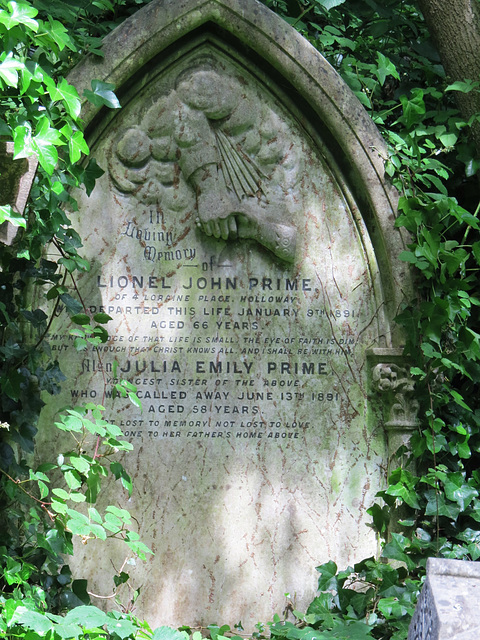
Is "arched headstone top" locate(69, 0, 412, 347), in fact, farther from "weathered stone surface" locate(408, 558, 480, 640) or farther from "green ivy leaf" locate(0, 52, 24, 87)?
"weathered stone surface" locate(408, 558, 480, 640)

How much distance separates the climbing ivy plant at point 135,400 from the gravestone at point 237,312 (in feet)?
0.41

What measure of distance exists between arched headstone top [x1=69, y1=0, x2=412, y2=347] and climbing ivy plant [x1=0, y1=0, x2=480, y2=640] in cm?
10

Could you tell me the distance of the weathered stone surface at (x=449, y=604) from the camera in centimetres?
163

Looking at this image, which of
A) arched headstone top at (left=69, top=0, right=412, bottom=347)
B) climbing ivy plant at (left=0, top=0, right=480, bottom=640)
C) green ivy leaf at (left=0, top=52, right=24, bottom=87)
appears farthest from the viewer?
arched headstone top at (left=69, top=0, right=412, bottom=347)

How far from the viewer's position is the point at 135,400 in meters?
3.30

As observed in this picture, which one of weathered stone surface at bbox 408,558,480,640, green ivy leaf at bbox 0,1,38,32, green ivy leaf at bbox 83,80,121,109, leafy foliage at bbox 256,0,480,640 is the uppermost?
green ivy leaf at bbox 83,80,121,109

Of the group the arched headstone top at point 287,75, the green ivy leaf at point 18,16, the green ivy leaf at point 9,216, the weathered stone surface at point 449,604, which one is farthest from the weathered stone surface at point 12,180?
the weathered stone surface at point 449,604

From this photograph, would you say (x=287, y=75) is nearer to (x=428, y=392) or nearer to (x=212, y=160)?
(x=212, y=160)

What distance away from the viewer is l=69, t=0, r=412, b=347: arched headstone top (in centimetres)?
369

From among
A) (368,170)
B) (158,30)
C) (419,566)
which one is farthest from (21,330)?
(419,566)

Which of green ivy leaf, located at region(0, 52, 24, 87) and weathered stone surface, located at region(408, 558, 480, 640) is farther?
green ivy leaf, located at region(0, 52, 24, 87)

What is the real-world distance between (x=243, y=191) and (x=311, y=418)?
3.75 ft

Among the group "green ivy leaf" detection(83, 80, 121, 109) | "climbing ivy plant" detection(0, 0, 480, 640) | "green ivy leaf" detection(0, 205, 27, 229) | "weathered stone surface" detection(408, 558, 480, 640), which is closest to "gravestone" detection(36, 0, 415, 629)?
"climbing ivy plant" detection(0, 0, 480, 640)

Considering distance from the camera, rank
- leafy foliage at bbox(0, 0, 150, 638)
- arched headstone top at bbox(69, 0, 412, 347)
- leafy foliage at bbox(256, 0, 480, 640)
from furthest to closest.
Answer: arched headstone top at bbox(69, 0, 412, 347) → leafy foliage at bbox(256, 0, 480, 640) → leafy foliage at bbox(0, 0, 150, 638)
